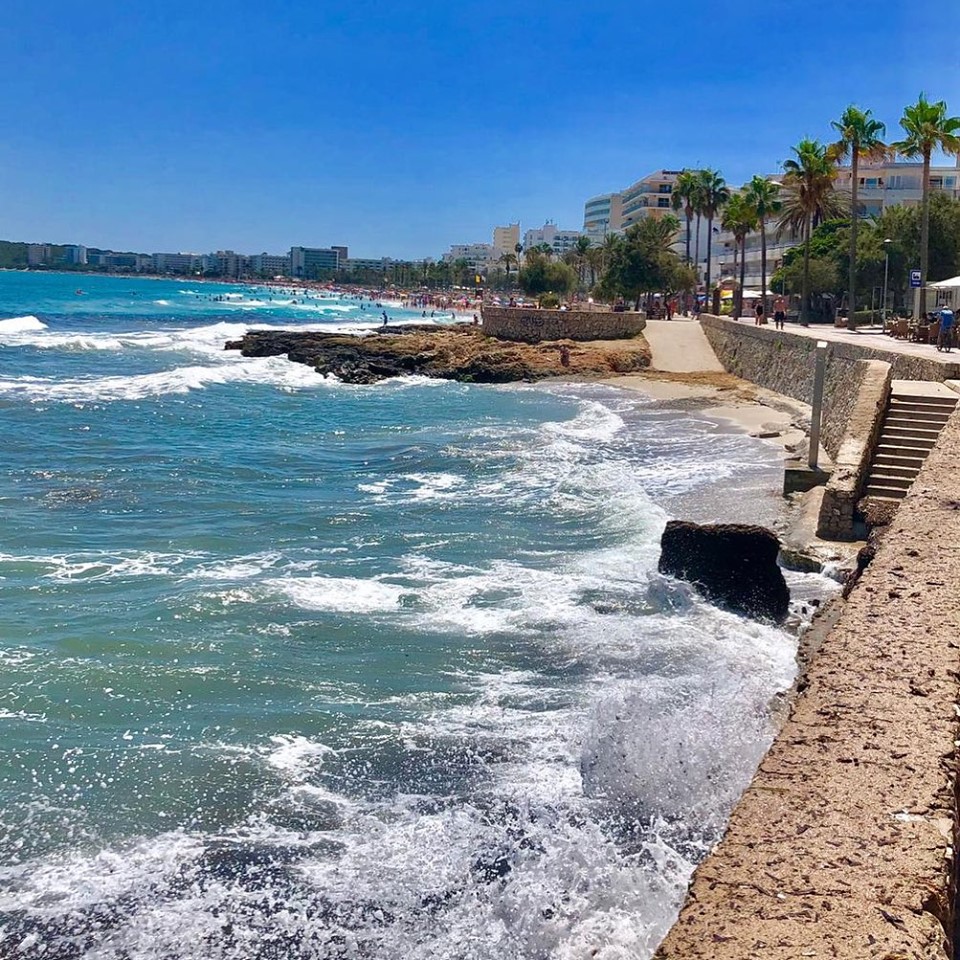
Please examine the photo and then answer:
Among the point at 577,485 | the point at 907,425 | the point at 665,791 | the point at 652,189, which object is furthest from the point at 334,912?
the point at 652,189

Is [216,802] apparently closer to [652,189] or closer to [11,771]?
[11,771]

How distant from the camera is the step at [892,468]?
14.5 meters

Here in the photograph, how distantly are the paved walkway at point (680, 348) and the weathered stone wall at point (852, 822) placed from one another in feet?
114

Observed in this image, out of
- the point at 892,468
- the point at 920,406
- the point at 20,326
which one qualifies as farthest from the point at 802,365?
the point at 20,326

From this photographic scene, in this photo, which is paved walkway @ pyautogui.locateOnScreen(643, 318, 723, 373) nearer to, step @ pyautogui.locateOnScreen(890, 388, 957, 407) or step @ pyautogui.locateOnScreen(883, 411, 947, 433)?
step @ pyautogui.locateOnScreen(890, 388, 957, 407)

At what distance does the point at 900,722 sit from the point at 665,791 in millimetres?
2514

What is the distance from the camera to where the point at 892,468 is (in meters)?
14.6

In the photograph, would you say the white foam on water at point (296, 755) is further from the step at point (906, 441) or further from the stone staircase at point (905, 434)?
Result: the step at point (906, 441)

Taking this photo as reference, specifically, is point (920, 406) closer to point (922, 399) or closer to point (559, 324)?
point (922, 399)

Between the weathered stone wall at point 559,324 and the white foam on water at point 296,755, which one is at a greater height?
the weathered stone wall at point 559,324

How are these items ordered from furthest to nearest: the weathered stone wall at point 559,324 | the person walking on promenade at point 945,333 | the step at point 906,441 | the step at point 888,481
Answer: the weathered stone wall at point 559,324 < the person walking on promenade at point 945,333 < the step at point 906,441 < the step at point 888,481

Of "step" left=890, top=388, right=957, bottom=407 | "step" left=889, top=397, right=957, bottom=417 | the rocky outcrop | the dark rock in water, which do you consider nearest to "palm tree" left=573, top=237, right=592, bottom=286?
the rocky outcrop

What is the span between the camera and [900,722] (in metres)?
5.44

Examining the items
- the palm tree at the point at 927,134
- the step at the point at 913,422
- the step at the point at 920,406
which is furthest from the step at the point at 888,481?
the palm tree at the point at 927,134
